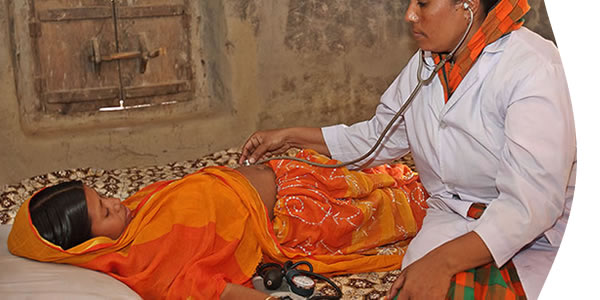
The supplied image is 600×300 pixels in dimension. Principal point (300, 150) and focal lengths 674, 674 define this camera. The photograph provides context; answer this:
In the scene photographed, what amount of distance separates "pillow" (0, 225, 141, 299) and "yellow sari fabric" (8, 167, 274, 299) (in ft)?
0.15

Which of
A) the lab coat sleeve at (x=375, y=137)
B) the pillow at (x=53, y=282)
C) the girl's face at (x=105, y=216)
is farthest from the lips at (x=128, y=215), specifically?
the lab coat sleeve at (x=375, y=137)

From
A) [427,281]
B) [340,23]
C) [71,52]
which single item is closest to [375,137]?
[427,281]

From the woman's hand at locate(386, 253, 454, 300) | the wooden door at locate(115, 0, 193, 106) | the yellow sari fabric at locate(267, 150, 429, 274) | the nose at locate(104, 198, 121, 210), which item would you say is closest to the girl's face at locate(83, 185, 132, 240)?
the nose at locate(104, 198, 121, 210)

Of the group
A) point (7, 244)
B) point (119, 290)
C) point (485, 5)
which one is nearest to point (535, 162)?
point (485, 5)

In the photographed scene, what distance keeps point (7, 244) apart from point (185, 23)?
209 cm

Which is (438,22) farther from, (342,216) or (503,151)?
(342,216)

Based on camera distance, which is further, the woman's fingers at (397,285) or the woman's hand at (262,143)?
the woman's hand at (262,143)

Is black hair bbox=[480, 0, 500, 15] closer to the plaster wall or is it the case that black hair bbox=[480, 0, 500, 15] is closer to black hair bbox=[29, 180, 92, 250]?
black hair bbox=[29, 180, 92, 250]

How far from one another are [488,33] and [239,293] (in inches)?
37.4

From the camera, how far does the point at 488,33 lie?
5.67 feet

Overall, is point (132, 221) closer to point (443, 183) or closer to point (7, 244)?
point (7, 244)

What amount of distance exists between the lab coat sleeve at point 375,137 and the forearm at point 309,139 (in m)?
0.03

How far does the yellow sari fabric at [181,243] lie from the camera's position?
1863 millimetres

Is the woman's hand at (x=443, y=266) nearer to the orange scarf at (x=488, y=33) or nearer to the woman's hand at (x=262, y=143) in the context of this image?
the orange scarf at (x=488, y=33)
